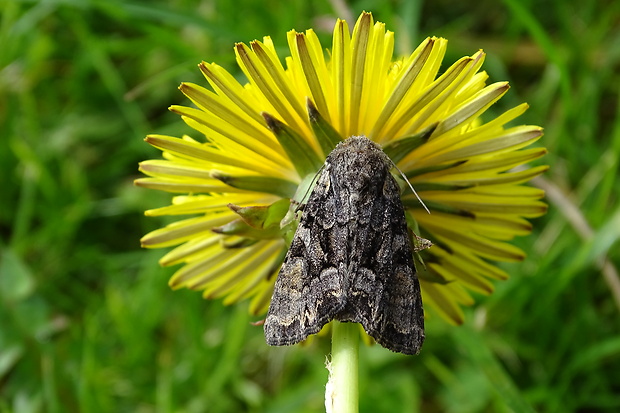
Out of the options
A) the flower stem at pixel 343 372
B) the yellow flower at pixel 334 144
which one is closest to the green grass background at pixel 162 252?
the yellow flower at pixel 334 144

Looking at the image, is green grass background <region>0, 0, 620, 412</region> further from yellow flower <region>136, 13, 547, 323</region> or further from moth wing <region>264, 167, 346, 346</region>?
moth wing <region>264, 167, 346, 346</region>

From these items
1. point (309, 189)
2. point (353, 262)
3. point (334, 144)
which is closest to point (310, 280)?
point (353, 262)

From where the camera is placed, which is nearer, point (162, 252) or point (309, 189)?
point (309, 189)

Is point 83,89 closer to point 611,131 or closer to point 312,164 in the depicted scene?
point 312,164

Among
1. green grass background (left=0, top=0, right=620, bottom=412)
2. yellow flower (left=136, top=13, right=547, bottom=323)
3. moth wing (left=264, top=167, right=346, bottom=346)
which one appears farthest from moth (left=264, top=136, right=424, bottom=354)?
green grass background (left=0, top=0, right=620, bottom=412)

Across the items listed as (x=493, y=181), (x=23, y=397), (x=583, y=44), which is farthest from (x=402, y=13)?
(x=23, y=397)

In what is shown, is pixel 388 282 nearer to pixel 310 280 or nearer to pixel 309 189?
pixel 310 280
